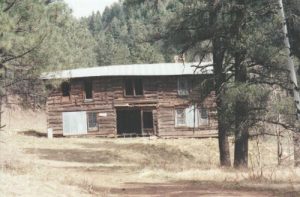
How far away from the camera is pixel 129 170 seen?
964 inches

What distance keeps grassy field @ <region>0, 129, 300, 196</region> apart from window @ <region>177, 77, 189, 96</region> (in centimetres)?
570

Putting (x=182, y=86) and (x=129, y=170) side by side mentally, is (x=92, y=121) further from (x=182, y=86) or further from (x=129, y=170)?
(x=129, y=170)

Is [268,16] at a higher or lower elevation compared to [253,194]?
higher

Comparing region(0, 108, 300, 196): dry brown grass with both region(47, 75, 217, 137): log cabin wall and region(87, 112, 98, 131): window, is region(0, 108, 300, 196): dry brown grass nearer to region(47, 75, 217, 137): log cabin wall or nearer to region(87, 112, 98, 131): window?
region(47, 75, 217, 137): log cabin wall

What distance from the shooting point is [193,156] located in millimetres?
35531

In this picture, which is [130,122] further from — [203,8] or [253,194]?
[253,194]

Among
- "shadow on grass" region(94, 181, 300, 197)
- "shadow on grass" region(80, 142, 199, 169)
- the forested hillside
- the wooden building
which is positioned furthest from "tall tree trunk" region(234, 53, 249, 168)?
the wooden building

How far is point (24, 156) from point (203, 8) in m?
15.2

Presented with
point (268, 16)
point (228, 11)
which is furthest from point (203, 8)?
point (268, 16)

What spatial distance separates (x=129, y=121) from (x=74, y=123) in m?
6.03

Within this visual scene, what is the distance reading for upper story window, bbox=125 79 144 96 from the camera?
47344 mm

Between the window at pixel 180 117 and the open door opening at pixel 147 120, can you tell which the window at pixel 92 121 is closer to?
the open door opening at pixel 147 120

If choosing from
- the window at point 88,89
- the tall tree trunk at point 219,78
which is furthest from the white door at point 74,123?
the tall tree trunk at point 219,78

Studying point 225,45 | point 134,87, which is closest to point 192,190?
point 225,45
